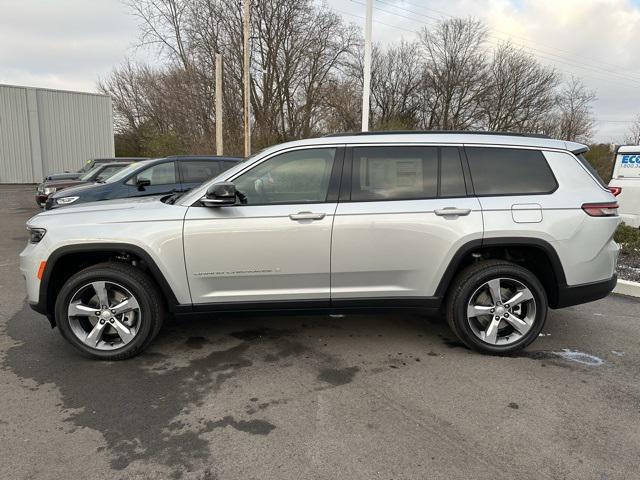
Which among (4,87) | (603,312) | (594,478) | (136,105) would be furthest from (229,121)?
(594,478)

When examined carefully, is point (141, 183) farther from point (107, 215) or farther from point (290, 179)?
point (290, 179)

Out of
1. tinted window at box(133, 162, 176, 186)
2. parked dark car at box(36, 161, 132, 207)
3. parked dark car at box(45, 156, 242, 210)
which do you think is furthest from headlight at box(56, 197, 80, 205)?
parked dark car at box(36, 161, 132, 207)

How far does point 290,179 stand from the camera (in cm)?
373

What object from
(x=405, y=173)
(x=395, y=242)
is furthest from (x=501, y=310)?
(x=405, y=173)

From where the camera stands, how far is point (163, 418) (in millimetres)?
2900

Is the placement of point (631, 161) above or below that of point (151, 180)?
above

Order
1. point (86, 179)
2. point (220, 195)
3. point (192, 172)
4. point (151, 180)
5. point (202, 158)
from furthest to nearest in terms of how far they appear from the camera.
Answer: point (86, 179), point (202, 158), point (192, 172), point (151, 180), point (220, 195)

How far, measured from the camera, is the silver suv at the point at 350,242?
11.6 ft

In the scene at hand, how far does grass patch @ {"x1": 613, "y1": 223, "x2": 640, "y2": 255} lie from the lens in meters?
7.39

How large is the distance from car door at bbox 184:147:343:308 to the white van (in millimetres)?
7619

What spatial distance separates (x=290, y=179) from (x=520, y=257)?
7.13 ft

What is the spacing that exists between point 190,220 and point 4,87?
99.7 feet

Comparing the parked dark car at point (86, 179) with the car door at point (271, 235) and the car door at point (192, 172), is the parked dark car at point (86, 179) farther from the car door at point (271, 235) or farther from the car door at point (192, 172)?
the car door at point (271, 235)

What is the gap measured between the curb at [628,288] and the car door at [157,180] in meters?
7.46
